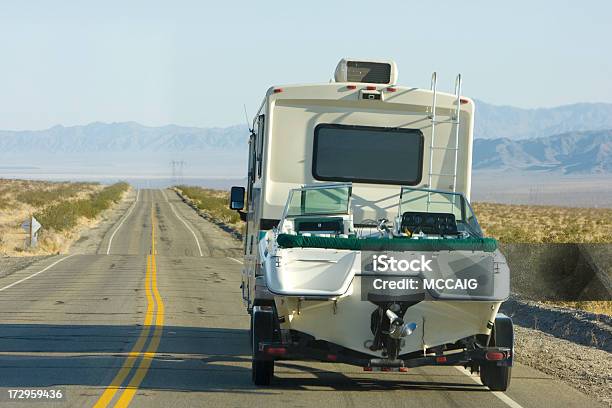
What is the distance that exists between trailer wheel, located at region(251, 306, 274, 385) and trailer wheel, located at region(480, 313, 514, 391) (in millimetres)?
2185

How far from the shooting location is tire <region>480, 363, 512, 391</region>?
36.4ft

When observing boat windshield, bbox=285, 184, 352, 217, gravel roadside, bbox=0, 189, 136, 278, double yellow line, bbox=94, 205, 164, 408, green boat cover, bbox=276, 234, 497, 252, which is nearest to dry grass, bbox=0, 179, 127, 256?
gravel roadside, bbox=0, 189, 136, 278

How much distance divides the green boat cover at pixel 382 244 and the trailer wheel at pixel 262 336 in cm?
94

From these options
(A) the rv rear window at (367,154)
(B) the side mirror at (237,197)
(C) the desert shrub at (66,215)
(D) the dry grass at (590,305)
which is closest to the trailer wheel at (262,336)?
(A) the rv rear window at (367,154)

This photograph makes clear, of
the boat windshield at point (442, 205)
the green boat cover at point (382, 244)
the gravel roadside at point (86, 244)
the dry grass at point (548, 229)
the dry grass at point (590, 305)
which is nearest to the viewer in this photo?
the green boat cover at point (382, 244)

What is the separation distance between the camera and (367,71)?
569 inches

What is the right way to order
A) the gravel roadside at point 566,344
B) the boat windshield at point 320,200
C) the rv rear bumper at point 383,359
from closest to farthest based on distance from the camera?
the rv rear bumper at point 383,359 < the gravel roadside at point 566,344 < the boat windshield at point 320,200

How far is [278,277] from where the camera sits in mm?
9984

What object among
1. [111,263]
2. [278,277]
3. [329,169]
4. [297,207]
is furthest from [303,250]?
[111,263]

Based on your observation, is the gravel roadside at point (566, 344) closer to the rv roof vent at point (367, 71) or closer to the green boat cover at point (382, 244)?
the green boat cover at point (382, 244)

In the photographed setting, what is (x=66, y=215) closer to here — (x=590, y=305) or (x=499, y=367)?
(x=590, y=305)

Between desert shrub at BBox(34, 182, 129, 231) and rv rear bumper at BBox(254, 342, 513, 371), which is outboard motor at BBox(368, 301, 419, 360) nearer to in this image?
rv rear bumper at BBox(254, 342, 513, 371)

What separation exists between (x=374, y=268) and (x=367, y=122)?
14.0ft

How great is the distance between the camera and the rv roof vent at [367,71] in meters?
14.4
